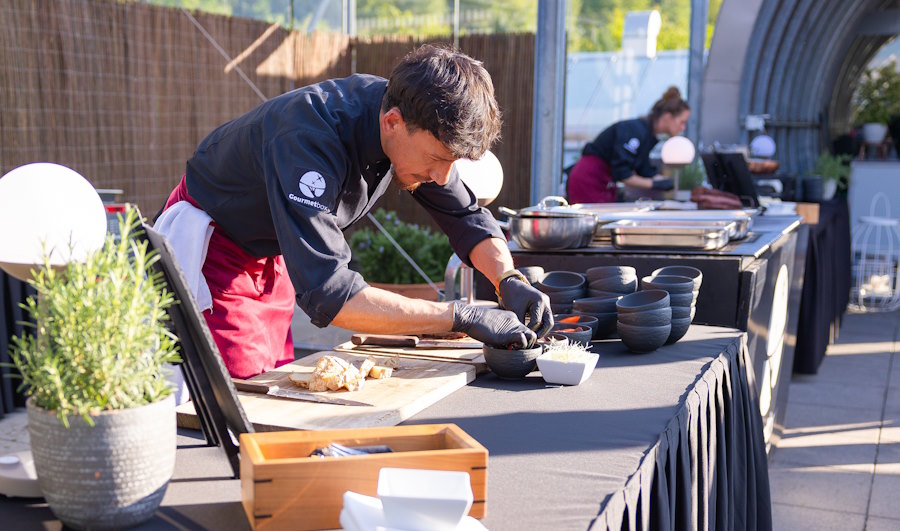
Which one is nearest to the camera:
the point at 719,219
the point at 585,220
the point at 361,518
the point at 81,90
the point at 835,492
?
the point at 361,518

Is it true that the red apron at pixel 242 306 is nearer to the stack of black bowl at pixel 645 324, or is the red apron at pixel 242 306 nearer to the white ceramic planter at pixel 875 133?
the stack of black bowl at pixel 645 324

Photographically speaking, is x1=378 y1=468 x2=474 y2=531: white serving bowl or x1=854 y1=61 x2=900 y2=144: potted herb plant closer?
x1=378 y1=468 x2=474 y2=531: white serving bowl

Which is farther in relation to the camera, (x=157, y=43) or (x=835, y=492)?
(x=157, y=43)

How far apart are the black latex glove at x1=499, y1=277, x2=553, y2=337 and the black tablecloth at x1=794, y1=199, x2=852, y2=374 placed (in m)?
3.16

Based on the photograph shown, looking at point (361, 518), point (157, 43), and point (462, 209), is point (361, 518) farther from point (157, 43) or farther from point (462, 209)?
point (157, 43)

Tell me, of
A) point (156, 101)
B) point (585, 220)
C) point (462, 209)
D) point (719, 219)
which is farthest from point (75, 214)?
point (156, 101)

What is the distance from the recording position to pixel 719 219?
2.80 m

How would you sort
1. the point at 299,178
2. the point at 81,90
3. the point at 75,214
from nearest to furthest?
1. the point at 75,214
2. the point at 299,178
3. the point at 81,90

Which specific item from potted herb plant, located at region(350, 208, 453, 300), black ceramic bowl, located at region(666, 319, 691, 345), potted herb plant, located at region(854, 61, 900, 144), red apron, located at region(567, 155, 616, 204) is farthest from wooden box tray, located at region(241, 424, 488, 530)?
potted herb plant, located at region(854, 61, 900, 144)

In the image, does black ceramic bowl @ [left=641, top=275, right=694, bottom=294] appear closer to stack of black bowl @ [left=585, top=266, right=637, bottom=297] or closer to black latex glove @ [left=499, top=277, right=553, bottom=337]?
stack of black bowl @ [left=585, top=266, right=637, bottom=297]

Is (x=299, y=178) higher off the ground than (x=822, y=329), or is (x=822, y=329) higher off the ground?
(x=299, y=178)

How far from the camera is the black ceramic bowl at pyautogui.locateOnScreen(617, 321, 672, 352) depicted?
1.79 m

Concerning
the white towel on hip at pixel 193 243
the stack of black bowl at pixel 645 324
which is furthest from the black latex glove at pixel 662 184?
the white towel on hip at pixel 193 243

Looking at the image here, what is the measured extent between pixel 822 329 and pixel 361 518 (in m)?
4.41
